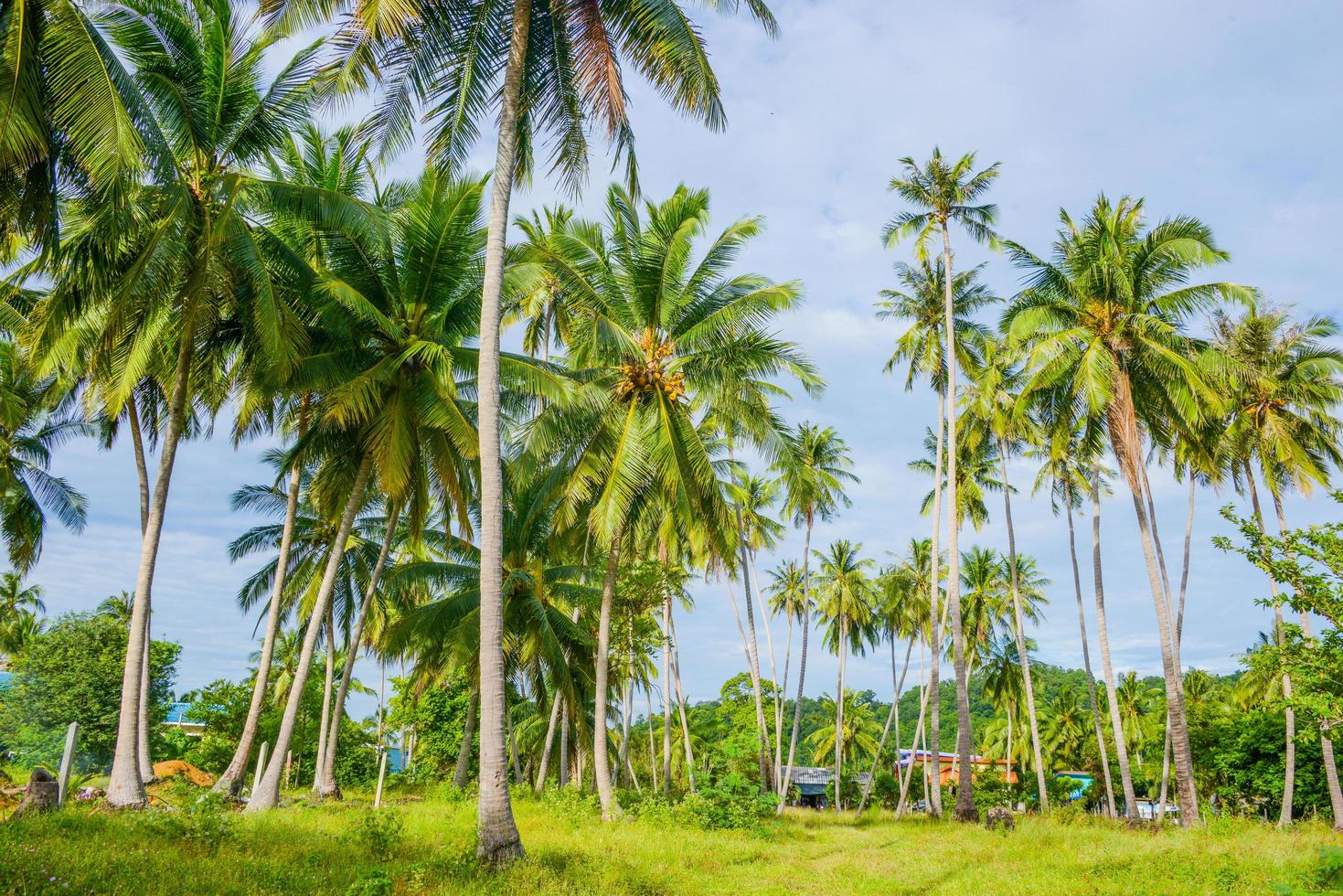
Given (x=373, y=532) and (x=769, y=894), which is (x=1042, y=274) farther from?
(x=373, y=532)

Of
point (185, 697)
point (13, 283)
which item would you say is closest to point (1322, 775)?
A: point (13, 283)

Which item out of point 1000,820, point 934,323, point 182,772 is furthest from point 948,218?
point 182,772

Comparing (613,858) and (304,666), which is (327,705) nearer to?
(304,666)

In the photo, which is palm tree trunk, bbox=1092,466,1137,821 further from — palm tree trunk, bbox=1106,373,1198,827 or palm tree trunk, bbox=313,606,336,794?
palm tree trunk, bbox=313,606,336,794

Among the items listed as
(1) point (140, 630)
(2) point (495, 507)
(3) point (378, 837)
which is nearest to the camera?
(2) point (495, 507)

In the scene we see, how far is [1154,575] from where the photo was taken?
19.8m

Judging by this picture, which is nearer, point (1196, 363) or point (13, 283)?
point (13, 283)

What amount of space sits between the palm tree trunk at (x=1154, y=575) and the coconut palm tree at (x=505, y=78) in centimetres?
1336

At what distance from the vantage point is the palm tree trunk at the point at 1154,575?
18578mm

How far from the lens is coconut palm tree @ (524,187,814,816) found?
1706 centimetres

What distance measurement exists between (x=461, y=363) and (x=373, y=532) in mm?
11268

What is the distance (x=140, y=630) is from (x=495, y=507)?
22.6ft

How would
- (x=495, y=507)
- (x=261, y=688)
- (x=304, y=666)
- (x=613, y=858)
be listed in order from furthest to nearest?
(x=261, y=688), (x=304, y=666), (x=613, y=858), (x=495, y=507)

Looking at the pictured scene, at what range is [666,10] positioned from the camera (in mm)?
11078
